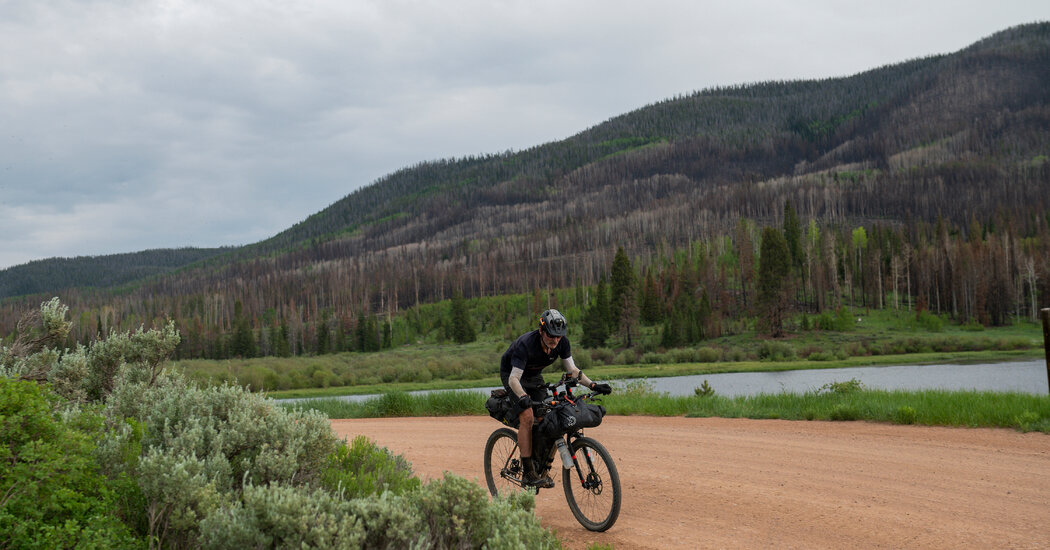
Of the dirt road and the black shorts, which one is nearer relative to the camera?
the dirt road

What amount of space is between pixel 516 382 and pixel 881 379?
3915 cm

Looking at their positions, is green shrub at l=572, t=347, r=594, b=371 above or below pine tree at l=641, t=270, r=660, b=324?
below

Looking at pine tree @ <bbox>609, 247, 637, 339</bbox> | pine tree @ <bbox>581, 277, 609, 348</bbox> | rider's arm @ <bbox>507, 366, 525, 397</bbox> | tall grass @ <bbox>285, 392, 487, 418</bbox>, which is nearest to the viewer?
rider's arm @ <bbox>507, 366, 525, 397</bbox>

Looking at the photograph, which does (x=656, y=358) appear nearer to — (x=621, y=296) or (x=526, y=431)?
(x=621, y=296)

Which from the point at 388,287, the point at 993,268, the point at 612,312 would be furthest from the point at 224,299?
the point at 993,268

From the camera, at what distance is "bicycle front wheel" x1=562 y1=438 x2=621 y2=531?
693 cm

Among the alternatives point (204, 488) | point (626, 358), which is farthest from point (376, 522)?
point (626, 358)

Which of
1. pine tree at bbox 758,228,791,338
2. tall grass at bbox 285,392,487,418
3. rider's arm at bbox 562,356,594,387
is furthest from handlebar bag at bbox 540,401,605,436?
pine tree at bbox 758,228,791,338

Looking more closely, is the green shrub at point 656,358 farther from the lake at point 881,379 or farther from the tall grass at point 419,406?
the tall grass at point 419,406

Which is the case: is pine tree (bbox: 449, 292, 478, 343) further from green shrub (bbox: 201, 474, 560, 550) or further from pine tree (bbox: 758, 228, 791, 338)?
green shrub (bbox: 201, 474, 560, 550)

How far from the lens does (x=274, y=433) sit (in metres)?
5.69

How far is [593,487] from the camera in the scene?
7215mm

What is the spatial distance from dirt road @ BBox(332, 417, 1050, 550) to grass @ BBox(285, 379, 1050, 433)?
1.84 feet

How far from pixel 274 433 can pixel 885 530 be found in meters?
6.02
